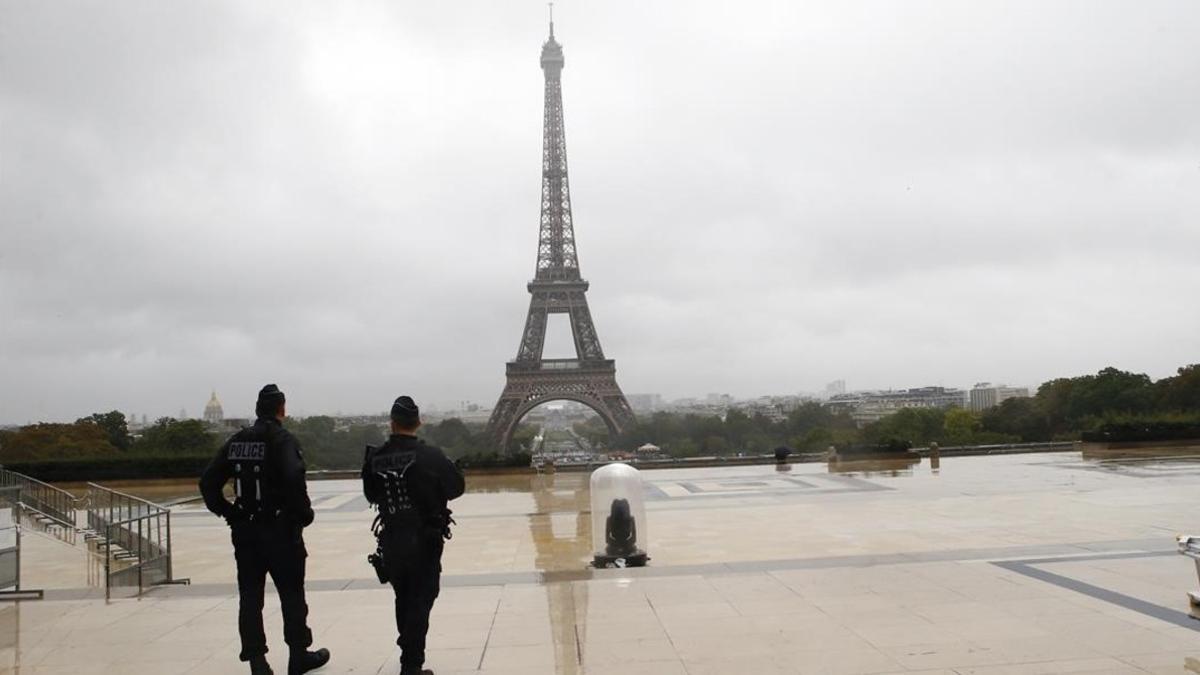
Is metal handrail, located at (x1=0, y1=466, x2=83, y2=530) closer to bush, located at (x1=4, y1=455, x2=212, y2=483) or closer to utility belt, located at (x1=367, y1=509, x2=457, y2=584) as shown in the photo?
utility belt, located at (x1=367, y1=509, x2=457, y2=584)

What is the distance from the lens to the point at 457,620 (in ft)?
20.9

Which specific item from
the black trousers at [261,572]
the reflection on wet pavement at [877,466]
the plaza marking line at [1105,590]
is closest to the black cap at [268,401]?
the black trousers at [261,572]

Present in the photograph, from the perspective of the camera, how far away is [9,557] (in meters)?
7.80

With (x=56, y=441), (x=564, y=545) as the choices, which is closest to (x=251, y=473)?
(x=564, y=545)

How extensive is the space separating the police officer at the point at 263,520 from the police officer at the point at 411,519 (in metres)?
0.49

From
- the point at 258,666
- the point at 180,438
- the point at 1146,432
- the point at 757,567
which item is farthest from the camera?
the point at 180,438

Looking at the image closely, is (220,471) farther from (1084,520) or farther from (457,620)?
(1084,520)

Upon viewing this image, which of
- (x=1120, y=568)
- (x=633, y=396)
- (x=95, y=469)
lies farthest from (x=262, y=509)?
(x=633, y=396)

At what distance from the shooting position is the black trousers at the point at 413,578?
4789 millimetres

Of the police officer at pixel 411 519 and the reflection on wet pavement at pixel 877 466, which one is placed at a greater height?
the police officer at pixel 411 519

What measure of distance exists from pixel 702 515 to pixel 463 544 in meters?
4.09

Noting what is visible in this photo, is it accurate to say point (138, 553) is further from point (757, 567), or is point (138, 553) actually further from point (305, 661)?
point (757, 567)

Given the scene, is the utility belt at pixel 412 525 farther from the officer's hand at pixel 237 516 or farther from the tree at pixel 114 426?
the tree at pixel 114 426

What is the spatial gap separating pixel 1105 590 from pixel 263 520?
6236mm
